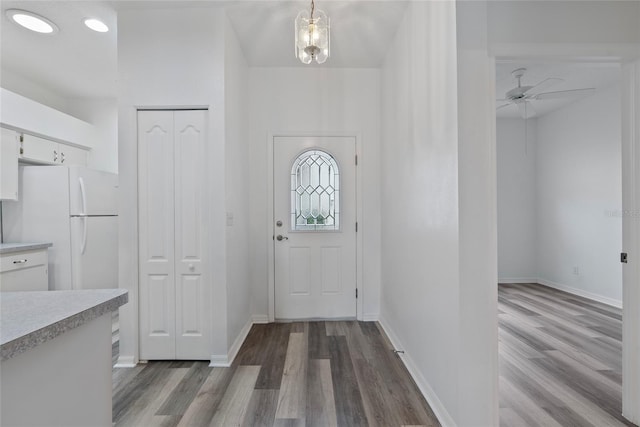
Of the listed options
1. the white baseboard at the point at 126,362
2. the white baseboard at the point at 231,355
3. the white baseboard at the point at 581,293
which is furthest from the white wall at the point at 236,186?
the white baseboard at the point at 581,293

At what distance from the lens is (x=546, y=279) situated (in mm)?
5098

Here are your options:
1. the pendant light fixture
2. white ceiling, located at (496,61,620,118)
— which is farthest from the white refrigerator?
white ceiling, located at (496,61,620,118)

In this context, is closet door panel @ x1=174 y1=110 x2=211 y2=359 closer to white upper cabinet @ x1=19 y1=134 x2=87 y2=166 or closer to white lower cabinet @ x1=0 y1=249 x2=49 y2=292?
white lower cabinet @ x1=0 y1=249 x2=49 y2=292

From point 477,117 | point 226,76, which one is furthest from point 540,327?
point 226,76

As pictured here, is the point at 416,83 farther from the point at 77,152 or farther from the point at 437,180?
the point at 77,152

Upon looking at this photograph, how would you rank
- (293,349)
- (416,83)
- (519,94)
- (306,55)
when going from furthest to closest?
(519,94), (293,349), (416,83), (306,55)

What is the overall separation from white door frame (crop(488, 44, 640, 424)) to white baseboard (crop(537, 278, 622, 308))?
9.06ft

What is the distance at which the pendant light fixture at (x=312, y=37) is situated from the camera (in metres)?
2.01

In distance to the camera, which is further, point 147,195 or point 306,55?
point 147,195

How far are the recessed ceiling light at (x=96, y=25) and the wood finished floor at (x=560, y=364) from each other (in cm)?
413

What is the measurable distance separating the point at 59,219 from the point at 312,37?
10.1 ft

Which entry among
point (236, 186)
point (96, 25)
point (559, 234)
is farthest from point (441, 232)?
point (559, 234)

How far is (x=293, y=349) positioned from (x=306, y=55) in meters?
2.36

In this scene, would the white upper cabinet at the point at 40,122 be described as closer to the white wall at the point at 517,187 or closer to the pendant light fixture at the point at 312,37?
the pendant light fixture at the point at 312,37
